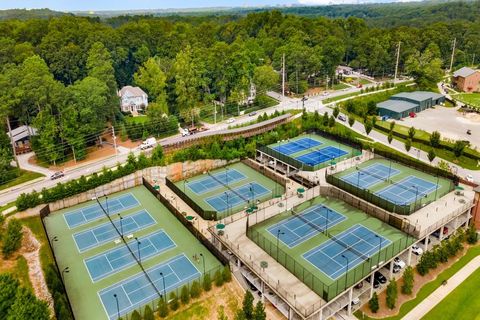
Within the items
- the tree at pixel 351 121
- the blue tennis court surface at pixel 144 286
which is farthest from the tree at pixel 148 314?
the tree at pixel 351 121

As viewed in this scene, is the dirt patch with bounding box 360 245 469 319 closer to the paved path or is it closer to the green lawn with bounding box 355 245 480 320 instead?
the green lawn with bounding box 355 245 480 320

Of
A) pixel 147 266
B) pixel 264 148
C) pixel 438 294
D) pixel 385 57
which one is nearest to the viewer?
pixel 438 294

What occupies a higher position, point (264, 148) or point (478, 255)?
point (264, 148)

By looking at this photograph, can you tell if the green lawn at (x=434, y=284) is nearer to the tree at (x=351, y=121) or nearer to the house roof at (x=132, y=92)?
the tree at (x=351, y=121)

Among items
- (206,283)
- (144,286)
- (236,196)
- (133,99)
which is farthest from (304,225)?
(133,99)

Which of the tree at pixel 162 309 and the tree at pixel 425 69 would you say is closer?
the tree at pixel 162 309

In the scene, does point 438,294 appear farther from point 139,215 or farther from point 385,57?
point 385,57

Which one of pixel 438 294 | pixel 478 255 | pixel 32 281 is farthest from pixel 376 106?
pixel 32 281

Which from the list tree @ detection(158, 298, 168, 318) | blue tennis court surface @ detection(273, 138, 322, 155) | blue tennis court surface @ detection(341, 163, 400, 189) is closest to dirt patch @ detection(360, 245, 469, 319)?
blue tennis court surface @ detection(341, 163, 400, 189)
